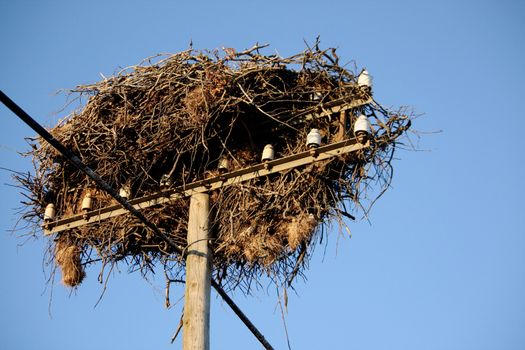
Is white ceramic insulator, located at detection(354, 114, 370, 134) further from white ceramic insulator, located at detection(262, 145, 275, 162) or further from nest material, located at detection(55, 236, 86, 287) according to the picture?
nest material, located at detection(55, 236, 86, 287)

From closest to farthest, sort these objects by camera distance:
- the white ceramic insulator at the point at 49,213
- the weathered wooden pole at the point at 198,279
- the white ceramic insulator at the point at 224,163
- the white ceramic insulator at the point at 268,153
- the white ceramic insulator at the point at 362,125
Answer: the weathered wooden pole at the point at 198,279, the white ceramic insulator at the point at 362,125, the white ceramic insulator at the point at 268,153, the white ceramic insulator at the point at 224,163, the white ceramic insulator at the point at 49,213

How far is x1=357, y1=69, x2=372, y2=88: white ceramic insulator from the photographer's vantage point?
20.4 ft

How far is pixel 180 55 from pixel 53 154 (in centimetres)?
138

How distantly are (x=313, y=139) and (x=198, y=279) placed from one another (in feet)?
4.19

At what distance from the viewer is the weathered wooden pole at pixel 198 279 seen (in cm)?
547

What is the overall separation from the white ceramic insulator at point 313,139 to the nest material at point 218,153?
22 centimetres

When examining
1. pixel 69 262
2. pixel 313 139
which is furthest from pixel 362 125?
pixel 69 262

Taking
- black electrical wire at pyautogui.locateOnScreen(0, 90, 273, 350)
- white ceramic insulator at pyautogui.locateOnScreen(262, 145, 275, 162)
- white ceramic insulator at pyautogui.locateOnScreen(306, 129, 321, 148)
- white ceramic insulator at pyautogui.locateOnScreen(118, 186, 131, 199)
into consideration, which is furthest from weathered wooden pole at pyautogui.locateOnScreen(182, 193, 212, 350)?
white ceramic insulator at pyautogui.locateOnScreen(306, 129, 321, 148)

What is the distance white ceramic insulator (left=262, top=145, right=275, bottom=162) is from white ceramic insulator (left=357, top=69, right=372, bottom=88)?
32.1 inches

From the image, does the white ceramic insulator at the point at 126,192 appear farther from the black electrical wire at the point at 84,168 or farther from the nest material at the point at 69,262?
the black electrical wire at the point at 84,168

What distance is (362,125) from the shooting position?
19.3 feet

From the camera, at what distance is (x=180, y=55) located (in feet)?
23.5

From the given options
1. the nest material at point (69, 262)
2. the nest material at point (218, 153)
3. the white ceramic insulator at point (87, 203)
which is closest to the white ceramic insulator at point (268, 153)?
the nest material at point (218, 153)

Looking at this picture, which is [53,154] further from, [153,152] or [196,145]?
[196,145]
